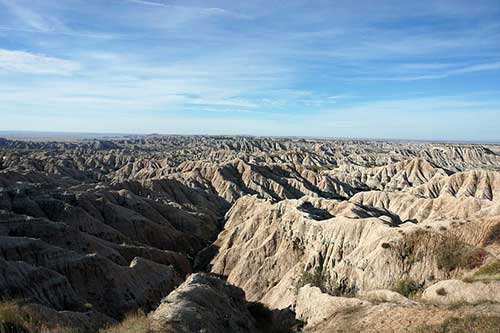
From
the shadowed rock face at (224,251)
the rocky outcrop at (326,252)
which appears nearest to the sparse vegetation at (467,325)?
the shadowed rock face at (224,251)

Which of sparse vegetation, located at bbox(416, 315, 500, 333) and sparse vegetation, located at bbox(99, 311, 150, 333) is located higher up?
sparse vegetation, located at bbox(416, 315, 500, 333)

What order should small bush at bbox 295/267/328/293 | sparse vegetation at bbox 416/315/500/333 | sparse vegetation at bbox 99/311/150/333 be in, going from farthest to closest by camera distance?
small bush at bbox 295/267/328/293 < sparse vegetation at bbox 99/311/150/333 < sparse vegetation at bbox 416/315/500/333

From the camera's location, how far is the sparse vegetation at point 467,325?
12188mm

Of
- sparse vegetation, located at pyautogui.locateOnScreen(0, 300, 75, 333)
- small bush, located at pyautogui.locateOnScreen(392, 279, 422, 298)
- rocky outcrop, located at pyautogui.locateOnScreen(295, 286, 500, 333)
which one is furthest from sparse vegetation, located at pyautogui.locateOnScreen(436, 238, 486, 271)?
sparse vegetation, located at pyautogui.locateOnScreen(0, 300, 75, 333)

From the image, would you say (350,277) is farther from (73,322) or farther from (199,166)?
(199,166)

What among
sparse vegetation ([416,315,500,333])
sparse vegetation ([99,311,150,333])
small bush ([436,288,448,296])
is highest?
sparse vegetation ([416,315,500,333])

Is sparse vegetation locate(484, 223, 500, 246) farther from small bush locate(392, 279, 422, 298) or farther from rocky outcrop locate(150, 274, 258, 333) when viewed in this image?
rocky outcrop locate(150, 274, 258, 333)

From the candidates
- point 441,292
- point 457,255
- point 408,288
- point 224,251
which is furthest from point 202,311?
point 224,251

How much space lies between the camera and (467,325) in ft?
41.5

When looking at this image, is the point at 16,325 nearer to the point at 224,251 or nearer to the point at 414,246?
the point at 414,246

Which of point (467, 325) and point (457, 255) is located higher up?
point (467, 325)

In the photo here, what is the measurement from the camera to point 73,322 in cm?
1850

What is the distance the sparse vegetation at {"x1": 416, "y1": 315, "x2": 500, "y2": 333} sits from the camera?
12.2 meters

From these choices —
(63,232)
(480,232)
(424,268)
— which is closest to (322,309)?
(424,268)
